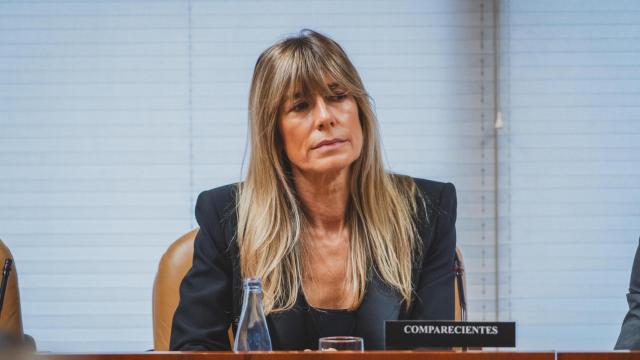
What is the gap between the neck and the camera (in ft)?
6.11

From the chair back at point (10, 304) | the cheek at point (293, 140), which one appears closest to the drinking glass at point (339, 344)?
the cheek at point (293, 140)

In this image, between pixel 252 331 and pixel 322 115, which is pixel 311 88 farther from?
pixel 252 331

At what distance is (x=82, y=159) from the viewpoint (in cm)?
315

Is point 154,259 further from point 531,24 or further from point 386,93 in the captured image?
point 531,24

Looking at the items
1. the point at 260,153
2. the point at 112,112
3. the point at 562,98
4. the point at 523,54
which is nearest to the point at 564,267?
the point at 562,98

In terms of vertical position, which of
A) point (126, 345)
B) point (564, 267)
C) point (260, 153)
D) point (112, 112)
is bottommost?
point (126, 345)

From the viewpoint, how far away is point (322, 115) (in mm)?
1731

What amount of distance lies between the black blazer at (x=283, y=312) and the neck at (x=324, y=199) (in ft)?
0.53

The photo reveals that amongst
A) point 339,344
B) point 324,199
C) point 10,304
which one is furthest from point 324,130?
point 10,304

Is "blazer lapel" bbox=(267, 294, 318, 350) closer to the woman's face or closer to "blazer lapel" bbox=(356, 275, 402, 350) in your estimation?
"blazer lapel" bbox=(356, 275, 402, 350)

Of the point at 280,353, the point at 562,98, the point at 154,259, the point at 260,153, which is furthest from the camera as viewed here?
the point at 154,259

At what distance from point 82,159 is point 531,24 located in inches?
69.1

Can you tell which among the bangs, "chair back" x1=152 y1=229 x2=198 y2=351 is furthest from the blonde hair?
"chair back" x1=152 y1=229 x2=198 y2=351

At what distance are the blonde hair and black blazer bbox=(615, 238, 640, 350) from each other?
1.45ft
